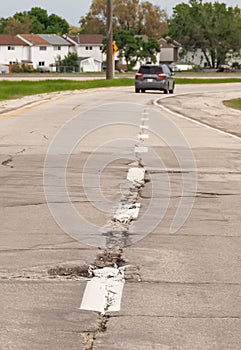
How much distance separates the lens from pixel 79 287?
668 centimetres

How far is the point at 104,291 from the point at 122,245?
5.44 ft

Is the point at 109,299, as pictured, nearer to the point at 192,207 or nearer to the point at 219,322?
the point at 219,322

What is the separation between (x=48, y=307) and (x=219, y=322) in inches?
45.3

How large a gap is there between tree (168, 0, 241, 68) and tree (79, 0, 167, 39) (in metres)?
3.18

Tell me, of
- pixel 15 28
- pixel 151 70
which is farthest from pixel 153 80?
pixel 15 28

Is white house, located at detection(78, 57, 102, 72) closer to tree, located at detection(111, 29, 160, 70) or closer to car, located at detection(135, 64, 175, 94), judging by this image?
tree, located at detection(111, 29, 160, 70)

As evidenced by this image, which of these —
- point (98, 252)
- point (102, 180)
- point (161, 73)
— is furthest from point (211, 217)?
point (161, 73)

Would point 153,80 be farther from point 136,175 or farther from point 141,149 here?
point 136,175

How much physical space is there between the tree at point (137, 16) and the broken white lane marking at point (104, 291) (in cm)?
15531

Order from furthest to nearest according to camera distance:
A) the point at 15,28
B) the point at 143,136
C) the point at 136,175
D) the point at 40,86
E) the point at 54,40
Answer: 1. the point at 15,28
2. the point at 54,40
3. the point at 40,86
4. the point at 143,136
5. the point at 136,175

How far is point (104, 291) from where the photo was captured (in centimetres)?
655

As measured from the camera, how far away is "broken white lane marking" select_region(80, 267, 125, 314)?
6148 mm

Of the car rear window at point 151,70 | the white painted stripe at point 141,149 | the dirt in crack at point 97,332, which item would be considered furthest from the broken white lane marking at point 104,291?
the car rear window at point 151,70

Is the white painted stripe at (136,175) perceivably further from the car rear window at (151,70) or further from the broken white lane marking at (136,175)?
the car rear window at (151,70)
